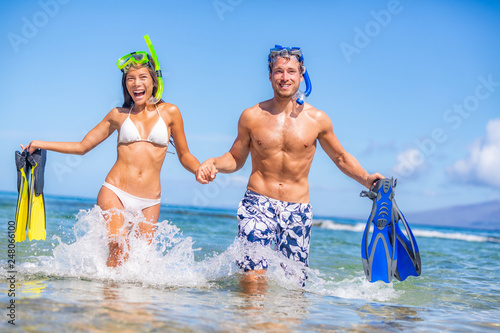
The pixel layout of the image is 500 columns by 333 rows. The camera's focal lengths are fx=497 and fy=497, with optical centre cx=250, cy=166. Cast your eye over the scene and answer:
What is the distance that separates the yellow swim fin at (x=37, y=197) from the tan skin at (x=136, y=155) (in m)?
0.32

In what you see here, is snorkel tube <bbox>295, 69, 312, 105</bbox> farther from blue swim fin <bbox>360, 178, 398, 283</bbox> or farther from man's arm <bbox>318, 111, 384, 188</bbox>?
blue swim fin <bbox>360, 178, 398, 283</bbox>

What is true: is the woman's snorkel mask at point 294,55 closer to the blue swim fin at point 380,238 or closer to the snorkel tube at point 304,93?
the snorkel tube at point 304,93

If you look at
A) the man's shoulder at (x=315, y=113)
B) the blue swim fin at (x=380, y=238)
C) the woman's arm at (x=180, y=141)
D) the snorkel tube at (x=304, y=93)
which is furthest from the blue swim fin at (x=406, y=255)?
the woman's arm at (x=180, y=141)

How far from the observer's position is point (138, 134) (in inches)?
184

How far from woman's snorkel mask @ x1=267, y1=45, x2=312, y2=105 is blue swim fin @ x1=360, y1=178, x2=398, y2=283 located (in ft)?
3.60

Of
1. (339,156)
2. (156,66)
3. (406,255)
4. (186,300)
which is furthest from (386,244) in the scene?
(156,66)

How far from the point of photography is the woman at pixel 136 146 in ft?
15.3

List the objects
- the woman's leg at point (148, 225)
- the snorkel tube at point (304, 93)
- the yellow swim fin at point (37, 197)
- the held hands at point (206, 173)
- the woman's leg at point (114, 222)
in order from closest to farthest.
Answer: the held hands at point (206, 173) < the woman's leg at point (114, 222) < the woman's leg at point (148, 225) < the snorkel tube at point (304, 93) < the yellow swim fin at point (37, 197)

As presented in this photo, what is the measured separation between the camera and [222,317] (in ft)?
10.3

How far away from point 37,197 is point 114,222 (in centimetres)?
110

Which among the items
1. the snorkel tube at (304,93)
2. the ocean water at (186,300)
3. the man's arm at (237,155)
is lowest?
the ocean water at (186,300)

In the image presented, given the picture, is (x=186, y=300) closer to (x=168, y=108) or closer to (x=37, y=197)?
(x=168, y=108)

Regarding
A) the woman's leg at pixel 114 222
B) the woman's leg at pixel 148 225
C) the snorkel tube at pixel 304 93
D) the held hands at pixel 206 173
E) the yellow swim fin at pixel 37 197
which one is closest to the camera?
A: the held hands at pixel 206 173

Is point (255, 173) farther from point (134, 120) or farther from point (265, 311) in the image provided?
point (265, 311)
